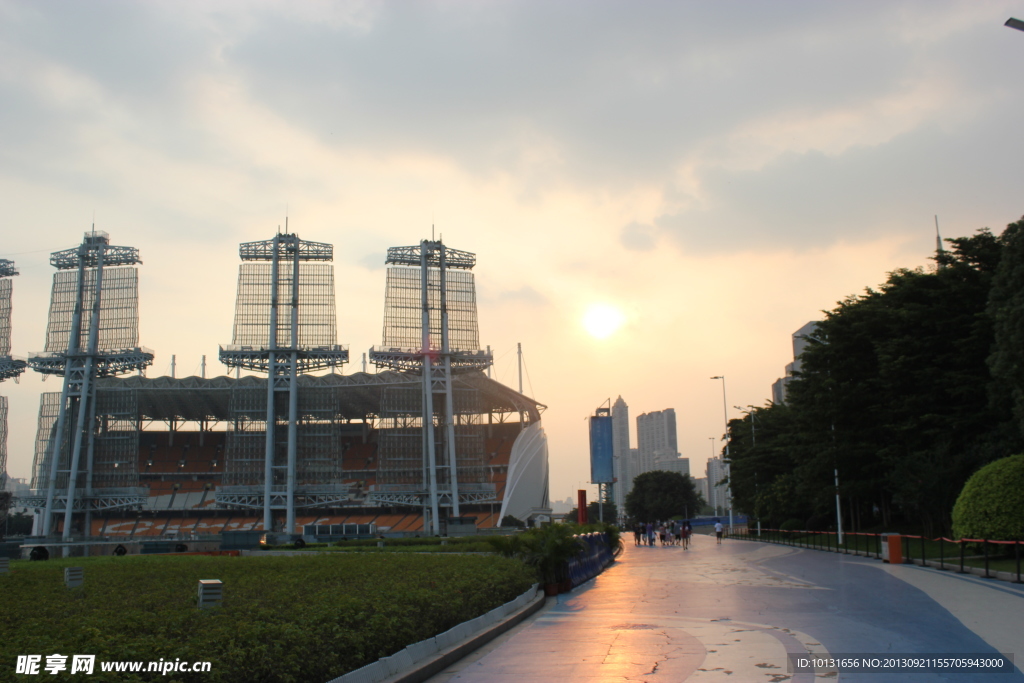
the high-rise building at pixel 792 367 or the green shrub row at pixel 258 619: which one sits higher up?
the high-rise building at pixel 792 367

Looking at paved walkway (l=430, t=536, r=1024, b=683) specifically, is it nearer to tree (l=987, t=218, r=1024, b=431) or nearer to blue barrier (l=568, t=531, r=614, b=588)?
blue barrier (l=568, t=531, r=614, b=588)

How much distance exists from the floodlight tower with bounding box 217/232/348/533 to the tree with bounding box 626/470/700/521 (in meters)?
59.2

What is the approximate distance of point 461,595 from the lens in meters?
13.7

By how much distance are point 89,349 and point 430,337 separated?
30.8 m

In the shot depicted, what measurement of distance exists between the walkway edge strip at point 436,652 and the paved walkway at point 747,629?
18 centimetres

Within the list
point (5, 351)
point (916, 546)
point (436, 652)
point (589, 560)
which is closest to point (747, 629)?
point (436, 652)

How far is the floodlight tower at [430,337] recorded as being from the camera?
78.1 metres

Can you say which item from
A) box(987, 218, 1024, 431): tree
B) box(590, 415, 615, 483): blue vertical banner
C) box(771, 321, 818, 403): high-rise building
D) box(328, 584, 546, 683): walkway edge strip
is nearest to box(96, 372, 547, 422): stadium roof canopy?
box(590, 415, 615, 483): blue vertical banner

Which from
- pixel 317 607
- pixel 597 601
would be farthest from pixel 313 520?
pixel 317 607

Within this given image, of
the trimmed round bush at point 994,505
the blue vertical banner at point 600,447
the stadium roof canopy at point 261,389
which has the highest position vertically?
the stadium roof canopy at point 261,389

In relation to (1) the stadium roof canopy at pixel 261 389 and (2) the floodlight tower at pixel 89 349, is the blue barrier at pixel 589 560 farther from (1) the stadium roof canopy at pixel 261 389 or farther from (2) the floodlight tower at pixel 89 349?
(2) the floodlight tower at pixel 89 349

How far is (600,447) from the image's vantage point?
2601 inches

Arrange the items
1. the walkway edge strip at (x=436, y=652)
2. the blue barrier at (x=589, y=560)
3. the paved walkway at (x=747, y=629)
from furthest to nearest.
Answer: the blue barrier at (x=589, y=560) < the paved walkway at (x=747, y=629) < the walkway edge strip at (x=436, y=652)

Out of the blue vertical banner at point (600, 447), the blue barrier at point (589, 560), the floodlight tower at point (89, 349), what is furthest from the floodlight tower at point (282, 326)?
the blue barrier at point (589, 560)
